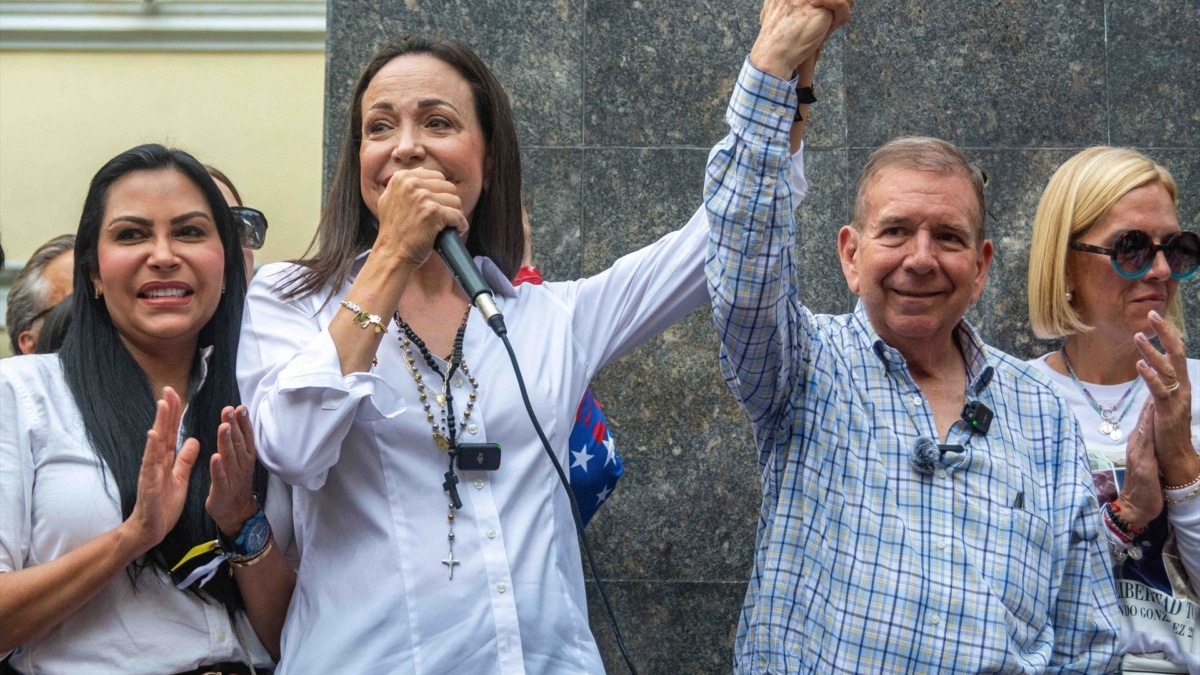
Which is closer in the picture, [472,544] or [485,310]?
[485,310]

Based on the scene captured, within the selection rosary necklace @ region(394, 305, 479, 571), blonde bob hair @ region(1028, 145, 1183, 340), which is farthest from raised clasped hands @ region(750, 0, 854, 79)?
blonde bob hair @ region(1028, 145, 1183, 340)

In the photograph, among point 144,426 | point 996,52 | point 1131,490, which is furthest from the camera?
point 996,52

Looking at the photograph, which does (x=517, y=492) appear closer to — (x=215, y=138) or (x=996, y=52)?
(x=996, y=52)

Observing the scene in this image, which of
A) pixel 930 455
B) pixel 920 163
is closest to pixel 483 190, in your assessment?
pixel 920 163

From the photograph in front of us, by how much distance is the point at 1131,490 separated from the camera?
12.4 feet

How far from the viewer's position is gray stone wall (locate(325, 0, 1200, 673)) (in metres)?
4.64

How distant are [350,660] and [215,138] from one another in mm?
6322

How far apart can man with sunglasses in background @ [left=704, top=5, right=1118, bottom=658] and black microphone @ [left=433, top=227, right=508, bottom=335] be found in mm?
569

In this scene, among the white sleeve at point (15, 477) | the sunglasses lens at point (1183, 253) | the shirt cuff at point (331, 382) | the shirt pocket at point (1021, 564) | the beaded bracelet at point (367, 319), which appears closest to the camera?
the shirt cuff at point (331, 382)

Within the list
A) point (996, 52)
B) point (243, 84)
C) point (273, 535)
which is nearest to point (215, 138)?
point (243, 84)

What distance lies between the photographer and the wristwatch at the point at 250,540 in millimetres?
3201

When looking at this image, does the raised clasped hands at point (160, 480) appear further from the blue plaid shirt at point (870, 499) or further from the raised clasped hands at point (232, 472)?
the blue plaid shirt at point (870, 499)

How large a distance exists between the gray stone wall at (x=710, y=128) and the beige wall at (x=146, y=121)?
12.6ft

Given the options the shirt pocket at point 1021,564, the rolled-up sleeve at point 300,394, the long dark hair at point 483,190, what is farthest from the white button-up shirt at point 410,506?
the shirt pocket at point 1021,564
